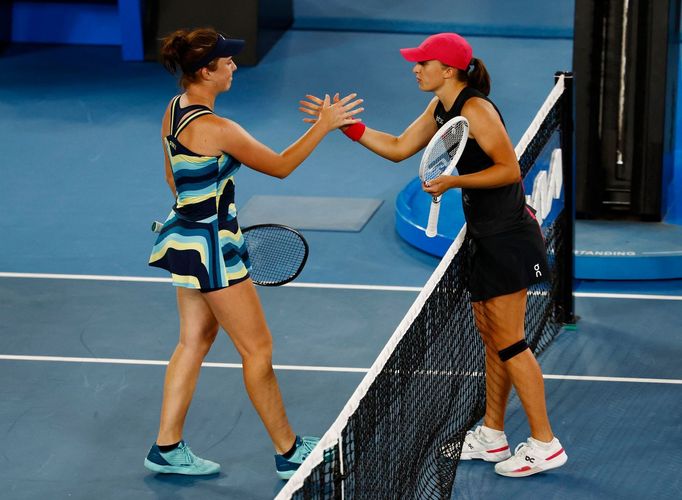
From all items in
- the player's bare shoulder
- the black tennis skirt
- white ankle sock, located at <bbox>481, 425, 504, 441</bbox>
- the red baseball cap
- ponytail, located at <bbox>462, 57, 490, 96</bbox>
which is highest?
the red baseball cap

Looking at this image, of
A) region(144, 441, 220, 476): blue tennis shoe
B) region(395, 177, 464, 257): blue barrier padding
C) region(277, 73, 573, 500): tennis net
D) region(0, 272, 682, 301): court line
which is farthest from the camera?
region(395, 177, 464, 257): blue barrier padding

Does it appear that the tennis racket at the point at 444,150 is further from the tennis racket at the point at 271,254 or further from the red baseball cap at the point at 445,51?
the tennis racket at the point at 271,254

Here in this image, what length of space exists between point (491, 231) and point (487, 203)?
13cm

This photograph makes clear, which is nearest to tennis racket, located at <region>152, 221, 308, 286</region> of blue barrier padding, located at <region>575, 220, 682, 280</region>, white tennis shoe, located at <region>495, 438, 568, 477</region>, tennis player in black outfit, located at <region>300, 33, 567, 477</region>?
tennis player in black outfit, located at <region>300, 33, 567, 477</region>

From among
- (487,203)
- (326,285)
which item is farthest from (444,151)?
(326,285)

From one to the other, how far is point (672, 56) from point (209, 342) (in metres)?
4.24

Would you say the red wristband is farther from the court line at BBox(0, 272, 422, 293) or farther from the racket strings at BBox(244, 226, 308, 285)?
the court line at BBox(0, 272, 422, 293)

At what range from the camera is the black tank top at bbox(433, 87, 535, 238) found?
527cm

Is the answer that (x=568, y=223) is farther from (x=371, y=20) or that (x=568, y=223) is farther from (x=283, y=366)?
(x=371, y=20)

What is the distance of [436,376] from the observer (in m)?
5.48

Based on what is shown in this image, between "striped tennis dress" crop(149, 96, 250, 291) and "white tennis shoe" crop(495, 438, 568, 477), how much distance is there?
150 centimetres

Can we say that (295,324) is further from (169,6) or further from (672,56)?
(169,6)

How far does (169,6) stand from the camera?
13.1 meters

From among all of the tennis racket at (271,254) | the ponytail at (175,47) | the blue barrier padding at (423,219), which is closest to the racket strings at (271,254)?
the tennis racket at (271,254)
